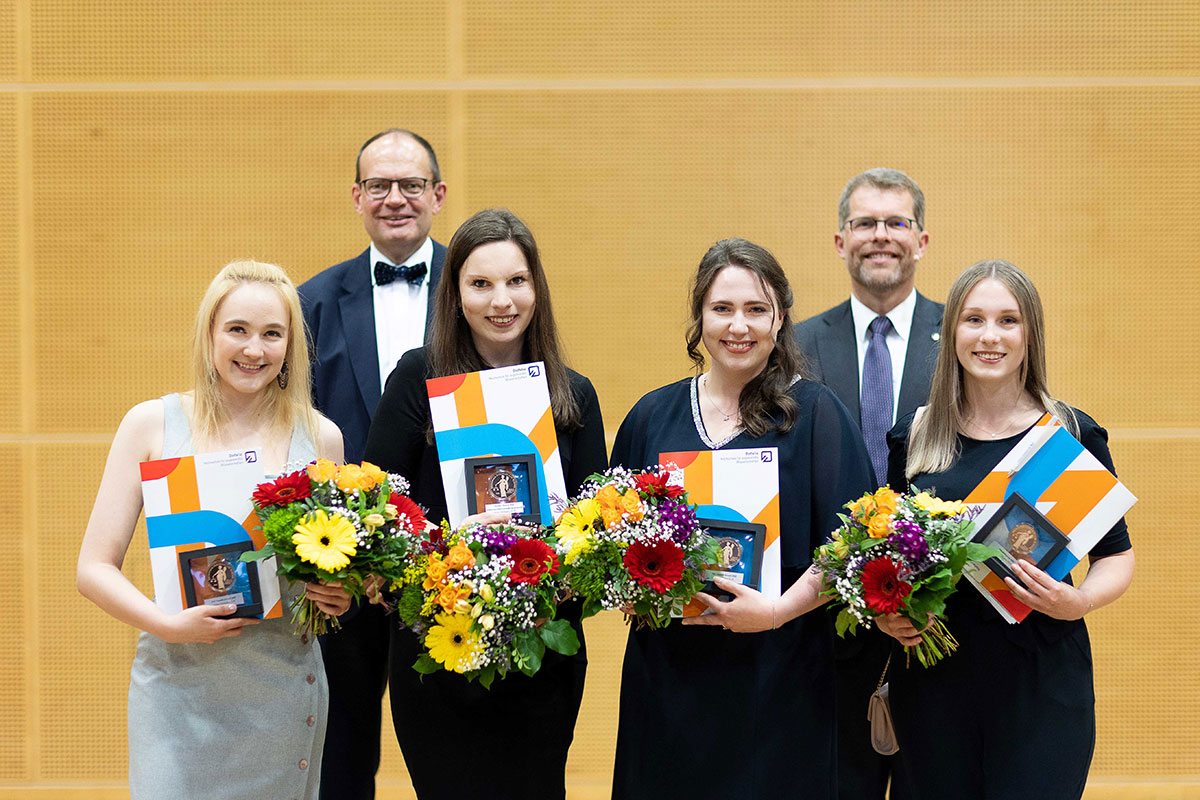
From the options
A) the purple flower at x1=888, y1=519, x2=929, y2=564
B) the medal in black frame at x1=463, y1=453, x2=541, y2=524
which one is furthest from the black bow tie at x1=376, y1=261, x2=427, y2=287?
the purple flower at x1=888, y1=519, x2=929, y2=564

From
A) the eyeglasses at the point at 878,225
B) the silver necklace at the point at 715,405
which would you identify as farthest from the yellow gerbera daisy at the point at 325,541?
the eyeglasses at the point at 878,225

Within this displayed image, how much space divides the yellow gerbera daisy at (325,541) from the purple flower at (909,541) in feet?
3.91

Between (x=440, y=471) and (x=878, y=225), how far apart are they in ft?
6.31

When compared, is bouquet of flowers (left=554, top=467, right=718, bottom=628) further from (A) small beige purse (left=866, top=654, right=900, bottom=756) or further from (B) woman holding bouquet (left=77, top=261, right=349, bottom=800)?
(A) small beige purse (left=866, top=654, right=900, bottom=756)

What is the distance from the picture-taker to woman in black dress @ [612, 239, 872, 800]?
244 centimetres

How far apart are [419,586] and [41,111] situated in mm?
3724

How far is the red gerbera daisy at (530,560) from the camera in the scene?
2277mm

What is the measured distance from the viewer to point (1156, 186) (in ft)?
15.5

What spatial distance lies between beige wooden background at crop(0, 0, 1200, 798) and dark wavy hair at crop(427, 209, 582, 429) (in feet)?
6.79

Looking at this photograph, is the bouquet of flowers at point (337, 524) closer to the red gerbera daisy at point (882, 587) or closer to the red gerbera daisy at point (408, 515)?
the red gerbera daisy at point (408, 515)

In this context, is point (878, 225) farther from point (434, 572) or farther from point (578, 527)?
point (434, 572)

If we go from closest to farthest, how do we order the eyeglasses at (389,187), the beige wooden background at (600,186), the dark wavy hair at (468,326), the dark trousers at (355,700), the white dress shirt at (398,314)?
the dark wavy hair at (468,326) → the dark trousers at (355,700) → the white dress shirt at (398,314) → the eyeglasses at (389,187) → the beige wooden background at (600,186)

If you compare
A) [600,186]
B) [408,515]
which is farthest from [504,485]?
[600,186]

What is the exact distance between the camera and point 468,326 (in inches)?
108
